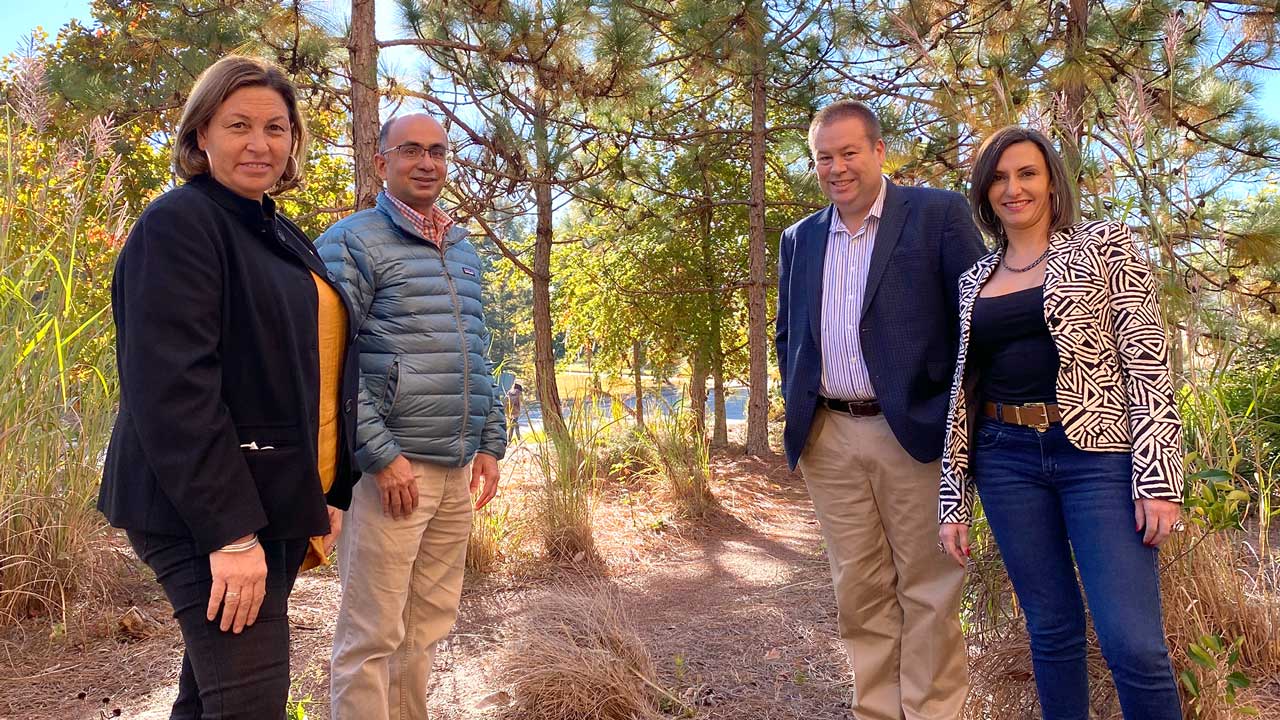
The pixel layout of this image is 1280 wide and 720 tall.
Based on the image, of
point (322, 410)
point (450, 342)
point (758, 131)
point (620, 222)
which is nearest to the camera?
point (322, 410)

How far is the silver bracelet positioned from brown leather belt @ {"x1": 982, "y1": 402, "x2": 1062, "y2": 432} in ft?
5.36

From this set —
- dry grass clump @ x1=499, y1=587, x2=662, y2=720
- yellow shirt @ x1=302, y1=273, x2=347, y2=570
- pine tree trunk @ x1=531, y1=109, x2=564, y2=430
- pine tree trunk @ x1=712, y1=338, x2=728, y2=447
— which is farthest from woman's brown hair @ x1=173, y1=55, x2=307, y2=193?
pine tree trunk @ x1=712, y1=338, x2=728, y2=447

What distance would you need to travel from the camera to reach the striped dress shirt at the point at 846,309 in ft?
8.26

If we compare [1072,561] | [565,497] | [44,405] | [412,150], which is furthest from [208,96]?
[565,497]

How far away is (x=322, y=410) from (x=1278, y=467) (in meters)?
6.29

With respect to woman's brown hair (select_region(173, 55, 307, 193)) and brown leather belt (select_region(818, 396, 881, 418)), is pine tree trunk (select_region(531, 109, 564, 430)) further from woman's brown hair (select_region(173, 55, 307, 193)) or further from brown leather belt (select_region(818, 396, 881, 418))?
woman's brown hair (select_region(173, 55, 307, 193))

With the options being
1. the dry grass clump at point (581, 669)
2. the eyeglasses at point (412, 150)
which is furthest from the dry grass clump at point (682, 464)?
the eyeglasses at point (412, 150)

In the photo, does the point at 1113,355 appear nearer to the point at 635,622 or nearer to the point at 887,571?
the point at 887,571

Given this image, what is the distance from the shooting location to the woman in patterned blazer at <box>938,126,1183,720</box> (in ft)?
6.26

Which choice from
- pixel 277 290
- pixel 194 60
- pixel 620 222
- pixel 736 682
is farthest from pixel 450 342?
pixel 620 222

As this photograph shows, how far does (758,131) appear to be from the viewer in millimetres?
8609

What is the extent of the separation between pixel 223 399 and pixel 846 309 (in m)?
1.68

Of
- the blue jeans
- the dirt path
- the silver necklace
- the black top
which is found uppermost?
the silver necklace

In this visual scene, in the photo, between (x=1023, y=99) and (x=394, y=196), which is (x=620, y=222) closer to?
(x=1023, y=99)
